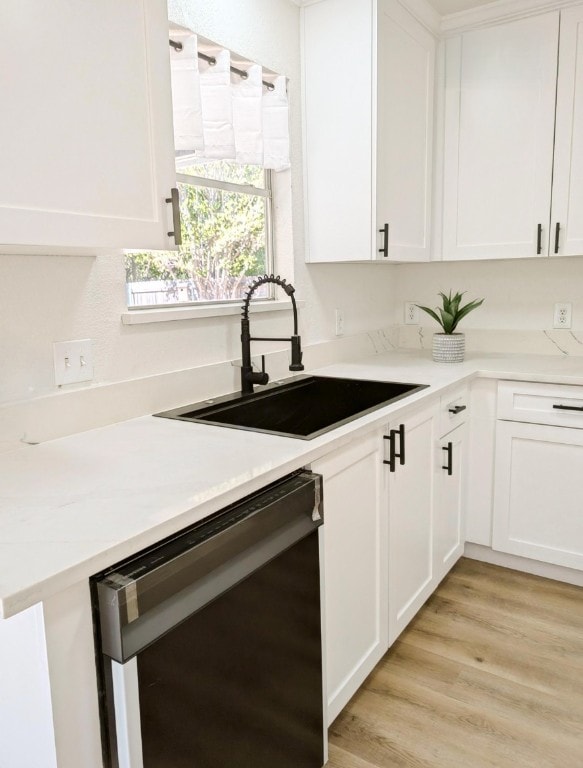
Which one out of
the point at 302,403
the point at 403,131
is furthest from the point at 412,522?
the point at 403,131

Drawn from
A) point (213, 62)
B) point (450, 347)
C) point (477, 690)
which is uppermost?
point (213, 62)

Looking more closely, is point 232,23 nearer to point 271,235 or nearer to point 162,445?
point 271,235

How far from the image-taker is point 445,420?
212 centimetres

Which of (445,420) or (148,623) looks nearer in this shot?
(148,623)

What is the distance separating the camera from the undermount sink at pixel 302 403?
181 centimetres

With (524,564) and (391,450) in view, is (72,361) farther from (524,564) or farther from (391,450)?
(524,564)

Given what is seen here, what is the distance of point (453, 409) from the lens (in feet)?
7.13

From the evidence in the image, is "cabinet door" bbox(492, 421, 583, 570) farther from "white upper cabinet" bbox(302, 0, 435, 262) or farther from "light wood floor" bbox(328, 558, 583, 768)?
"white upper cabinet" bbox(302, 0, 435, 262)

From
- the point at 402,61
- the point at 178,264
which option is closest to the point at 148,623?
the point at 178,264

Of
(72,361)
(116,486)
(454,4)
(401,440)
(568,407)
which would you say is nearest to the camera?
(116,486)

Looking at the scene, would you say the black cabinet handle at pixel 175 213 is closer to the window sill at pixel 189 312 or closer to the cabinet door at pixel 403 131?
the window sill at pixel 189 312

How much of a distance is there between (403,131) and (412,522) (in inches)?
59.9

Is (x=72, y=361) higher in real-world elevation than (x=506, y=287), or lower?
lower

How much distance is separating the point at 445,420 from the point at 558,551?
2.43 ft
